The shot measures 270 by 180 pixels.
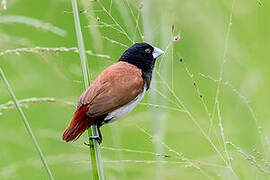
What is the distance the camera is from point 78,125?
200 centimetres

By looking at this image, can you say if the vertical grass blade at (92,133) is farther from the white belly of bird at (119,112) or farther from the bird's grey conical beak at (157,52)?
the bird's grey conical beak at (157,52)

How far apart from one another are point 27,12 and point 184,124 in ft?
4.54

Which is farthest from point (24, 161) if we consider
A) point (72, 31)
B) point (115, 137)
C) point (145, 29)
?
point (72, 31)

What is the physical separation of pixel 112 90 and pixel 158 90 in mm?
169

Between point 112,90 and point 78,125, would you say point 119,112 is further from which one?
point 78,125

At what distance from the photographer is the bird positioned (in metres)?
2.01

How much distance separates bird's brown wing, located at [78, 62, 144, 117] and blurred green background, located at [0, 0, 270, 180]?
6 cm

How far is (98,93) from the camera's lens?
6.81 ft

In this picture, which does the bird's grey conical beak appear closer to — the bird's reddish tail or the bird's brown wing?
the bird's brown wing

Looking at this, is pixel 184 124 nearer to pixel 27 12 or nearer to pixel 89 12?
pixel 89 12

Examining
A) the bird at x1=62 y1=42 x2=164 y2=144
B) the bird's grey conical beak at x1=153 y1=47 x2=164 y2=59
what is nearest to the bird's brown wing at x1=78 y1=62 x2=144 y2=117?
the bird at x1=62 y1=42 x2=164 y2=144

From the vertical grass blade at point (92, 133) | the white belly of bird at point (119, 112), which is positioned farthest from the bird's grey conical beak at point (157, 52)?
the vertical grass blade at point (92, 133)

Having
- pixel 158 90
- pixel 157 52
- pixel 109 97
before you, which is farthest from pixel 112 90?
pixel 157 52

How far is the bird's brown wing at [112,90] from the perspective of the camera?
206cm
